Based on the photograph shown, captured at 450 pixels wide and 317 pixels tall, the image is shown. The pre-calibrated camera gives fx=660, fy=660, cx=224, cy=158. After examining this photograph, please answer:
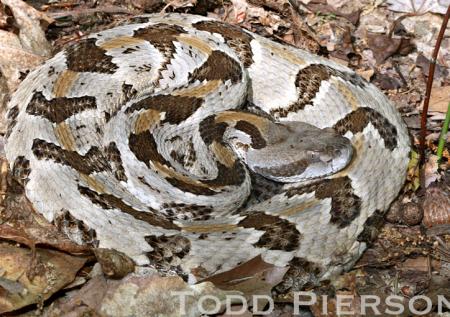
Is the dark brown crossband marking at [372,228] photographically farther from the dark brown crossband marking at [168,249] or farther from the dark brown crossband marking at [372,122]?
the dark brown crossband marking at [168,249]

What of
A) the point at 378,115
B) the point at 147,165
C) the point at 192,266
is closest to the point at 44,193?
the point at 147,165

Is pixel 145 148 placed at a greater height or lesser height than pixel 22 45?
lesser

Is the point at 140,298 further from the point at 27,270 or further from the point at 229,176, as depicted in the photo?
the point at 229,176

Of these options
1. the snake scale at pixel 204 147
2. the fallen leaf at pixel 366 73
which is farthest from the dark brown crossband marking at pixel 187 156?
the fallen leaf at pixel 366 73

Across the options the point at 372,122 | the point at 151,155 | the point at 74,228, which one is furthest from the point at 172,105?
the point at 372,122

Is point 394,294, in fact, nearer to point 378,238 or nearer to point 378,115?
point 378,238

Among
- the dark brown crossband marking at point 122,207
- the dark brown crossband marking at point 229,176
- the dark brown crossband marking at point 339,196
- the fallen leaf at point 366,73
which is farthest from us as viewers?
the fallen leaf at point 366,73
